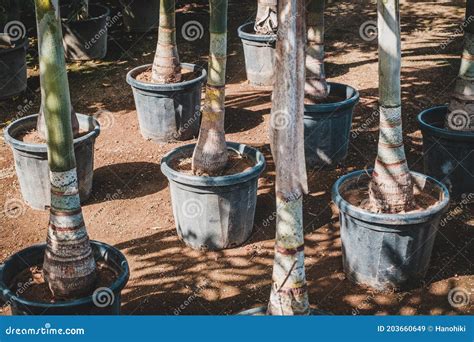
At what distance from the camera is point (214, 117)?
702 centimetres

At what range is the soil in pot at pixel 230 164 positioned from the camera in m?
7.25

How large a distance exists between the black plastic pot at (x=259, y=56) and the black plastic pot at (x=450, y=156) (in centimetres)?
391

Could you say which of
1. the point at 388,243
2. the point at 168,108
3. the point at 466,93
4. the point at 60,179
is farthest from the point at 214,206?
the point at 466,93

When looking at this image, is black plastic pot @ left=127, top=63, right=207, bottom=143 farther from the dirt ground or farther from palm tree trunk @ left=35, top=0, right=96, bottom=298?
palm tree trunk @ left=35, top=0, right=96, bottom=298

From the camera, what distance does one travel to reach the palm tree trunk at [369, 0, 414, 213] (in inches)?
232

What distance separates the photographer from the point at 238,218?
23.5 ft

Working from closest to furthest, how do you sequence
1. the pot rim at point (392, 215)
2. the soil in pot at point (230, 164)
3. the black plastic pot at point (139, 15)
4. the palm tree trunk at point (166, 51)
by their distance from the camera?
1. the pot rim at point (392, 215)
2. the soil in pot at point (230, 164)
3. the palm tree trunk at point (166, 51)
4. the black plastic pot at point (139, 15)

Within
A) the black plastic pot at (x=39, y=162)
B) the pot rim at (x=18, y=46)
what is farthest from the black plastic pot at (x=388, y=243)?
the pot rim at (x=18, y=46)

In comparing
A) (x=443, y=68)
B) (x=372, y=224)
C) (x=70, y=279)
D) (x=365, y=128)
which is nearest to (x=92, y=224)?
(x=70, y=279)

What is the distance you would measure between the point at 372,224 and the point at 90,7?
30.1 feet

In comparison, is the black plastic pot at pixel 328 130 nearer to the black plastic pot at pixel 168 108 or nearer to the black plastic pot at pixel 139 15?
the black plastic pot at pixel 168 108

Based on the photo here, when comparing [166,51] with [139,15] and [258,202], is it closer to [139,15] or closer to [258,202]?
[258,202]

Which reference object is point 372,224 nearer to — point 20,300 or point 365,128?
point 20,300

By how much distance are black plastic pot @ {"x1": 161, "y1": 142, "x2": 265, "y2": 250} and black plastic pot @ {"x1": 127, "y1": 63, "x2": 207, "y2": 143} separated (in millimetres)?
2164
